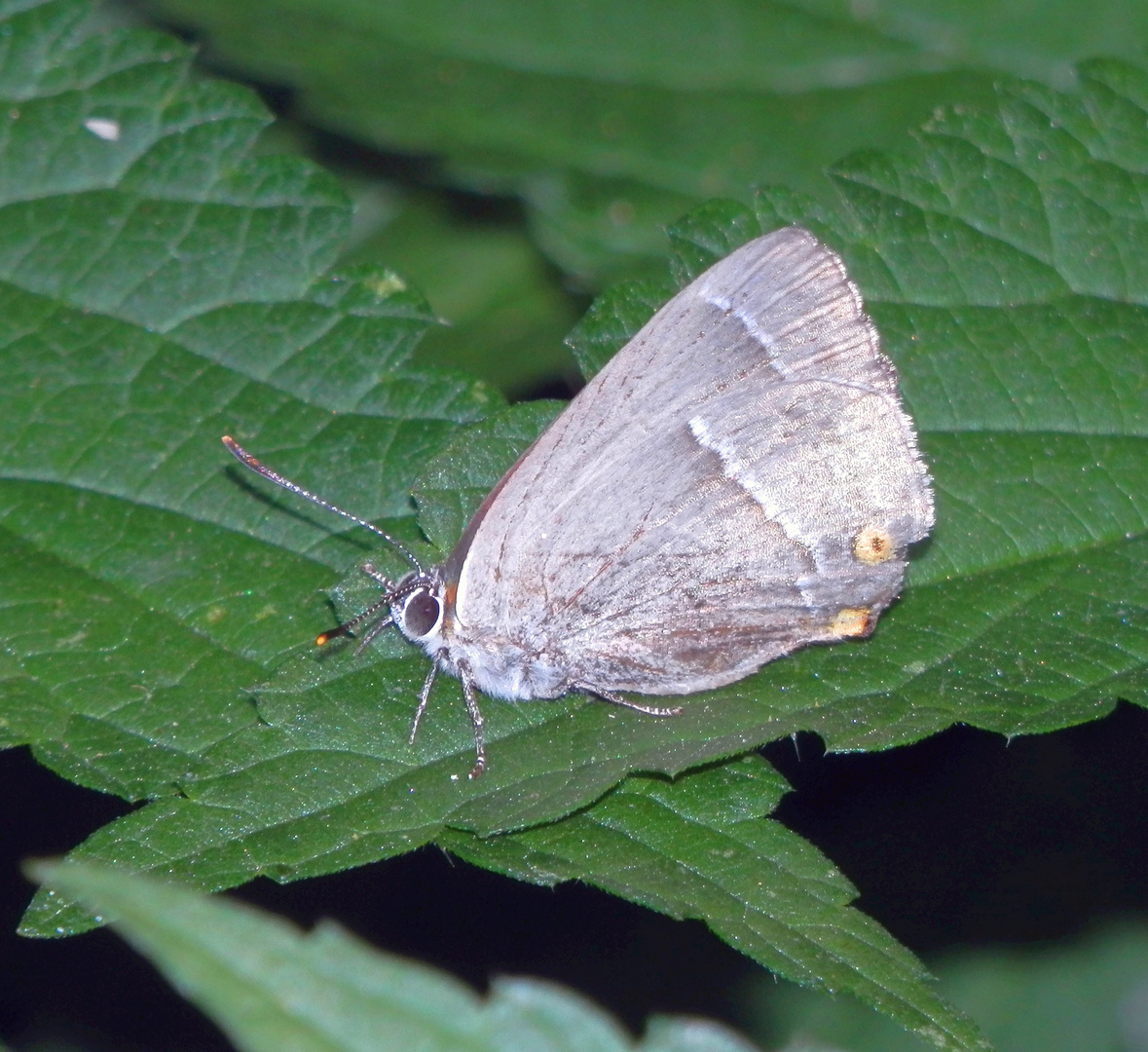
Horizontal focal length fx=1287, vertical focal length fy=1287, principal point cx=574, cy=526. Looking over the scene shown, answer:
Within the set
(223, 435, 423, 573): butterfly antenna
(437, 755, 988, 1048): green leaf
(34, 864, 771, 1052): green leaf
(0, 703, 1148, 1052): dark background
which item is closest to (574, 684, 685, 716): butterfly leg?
(437, 755, 988, 1048): green leaf

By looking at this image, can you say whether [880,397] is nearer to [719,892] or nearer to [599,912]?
[719,892]

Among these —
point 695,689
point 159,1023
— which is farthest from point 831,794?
point 159,1023

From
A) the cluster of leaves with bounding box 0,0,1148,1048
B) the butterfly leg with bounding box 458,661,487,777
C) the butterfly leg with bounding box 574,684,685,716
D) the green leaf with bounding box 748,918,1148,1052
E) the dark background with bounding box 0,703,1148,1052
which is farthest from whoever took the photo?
the green leaf with bounding box 748,918,1148,1052

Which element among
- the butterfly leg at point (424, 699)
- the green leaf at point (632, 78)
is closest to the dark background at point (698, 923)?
the butterfly leg at point (424, 699)

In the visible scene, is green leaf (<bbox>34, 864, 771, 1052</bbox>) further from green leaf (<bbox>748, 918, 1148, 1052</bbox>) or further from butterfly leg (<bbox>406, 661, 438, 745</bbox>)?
green leaf (<bbox>748, 918, 1148, 1052</bbox>)

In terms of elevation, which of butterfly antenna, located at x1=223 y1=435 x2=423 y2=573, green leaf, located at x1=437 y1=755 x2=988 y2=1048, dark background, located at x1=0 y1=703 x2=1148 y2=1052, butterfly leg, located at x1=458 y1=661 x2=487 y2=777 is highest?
butterfly antenna, located at x1=223 y1=435 x2=423 y2=573

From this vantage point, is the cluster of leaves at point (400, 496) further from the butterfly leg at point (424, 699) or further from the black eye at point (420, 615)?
the black eye at point (420, 615)

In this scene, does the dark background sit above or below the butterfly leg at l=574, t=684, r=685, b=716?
below
